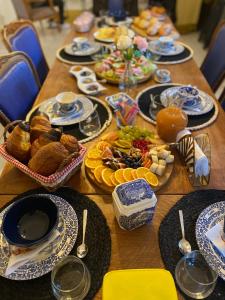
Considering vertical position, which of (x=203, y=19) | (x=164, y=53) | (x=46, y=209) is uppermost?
(x=46, y=209)

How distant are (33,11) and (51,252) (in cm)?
420

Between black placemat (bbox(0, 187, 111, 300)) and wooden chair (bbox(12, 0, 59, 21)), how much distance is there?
375 centimetres

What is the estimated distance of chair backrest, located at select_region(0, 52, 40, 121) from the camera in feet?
4.00

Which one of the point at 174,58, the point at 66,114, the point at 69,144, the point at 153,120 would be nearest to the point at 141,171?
the point at 69,144

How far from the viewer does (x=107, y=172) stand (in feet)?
2.86

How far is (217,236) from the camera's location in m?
0.72

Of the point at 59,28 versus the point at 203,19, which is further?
the point at 59,28

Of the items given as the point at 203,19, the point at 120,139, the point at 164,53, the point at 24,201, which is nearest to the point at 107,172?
the point at 120,139

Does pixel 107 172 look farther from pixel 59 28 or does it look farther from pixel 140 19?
pixel 59 28

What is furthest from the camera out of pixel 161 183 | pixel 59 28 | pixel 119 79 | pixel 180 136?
pixel 59 28

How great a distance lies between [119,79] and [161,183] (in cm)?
74

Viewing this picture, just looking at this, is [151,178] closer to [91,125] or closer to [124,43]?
[91,125]

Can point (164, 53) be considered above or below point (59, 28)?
above

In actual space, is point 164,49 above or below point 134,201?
below
